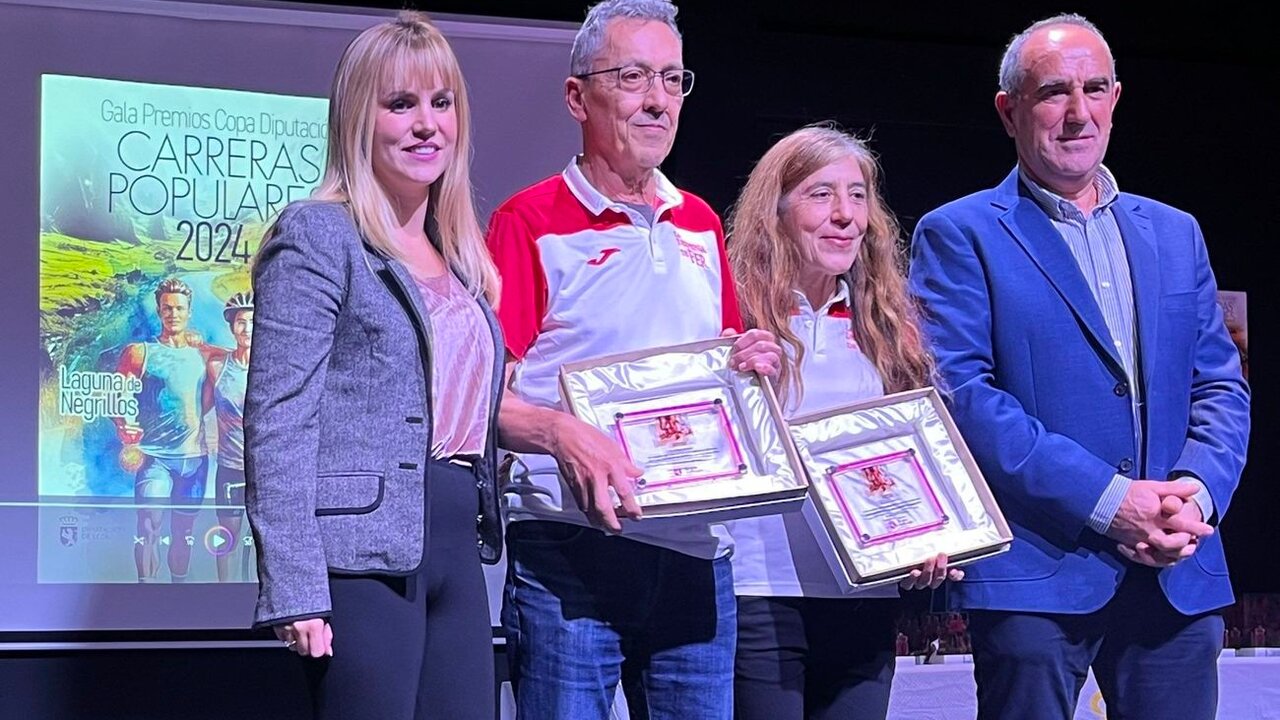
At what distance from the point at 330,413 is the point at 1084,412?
1349 millimetres

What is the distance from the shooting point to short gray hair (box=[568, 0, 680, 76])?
248cm

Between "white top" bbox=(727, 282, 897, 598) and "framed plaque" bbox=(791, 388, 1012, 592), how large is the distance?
0.08 metres

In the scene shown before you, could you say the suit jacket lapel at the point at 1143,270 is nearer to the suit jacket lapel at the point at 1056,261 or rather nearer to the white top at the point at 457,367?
the suit jacket lapel at the point at 1056,261

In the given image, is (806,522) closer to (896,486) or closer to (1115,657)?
(896,486)

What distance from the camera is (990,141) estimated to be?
209 inches

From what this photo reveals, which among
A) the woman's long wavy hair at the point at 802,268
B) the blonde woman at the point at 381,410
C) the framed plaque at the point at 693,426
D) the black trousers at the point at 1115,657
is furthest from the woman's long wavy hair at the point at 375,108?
the black trousers at the point at 1115,657

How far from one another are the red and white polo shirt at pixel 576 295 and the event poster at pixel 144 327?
2.47 m

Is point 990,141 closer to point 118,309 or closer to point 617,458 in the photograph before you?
point 118,309

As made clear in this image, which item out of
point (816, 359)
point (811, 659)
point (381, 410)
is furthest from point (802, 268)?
point (381, 410)

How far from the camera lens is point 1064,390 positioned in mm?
2578

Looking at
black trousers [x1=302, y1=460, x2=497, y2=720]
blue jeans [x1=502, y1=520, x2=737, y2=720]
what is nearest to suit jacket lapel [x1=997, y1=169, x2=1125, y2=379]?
blue jeans [x1=502, y1=520, x2=737, y2=720]

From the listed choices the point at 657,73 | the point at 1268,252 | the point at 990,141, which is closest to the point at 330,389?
the point at 657,73

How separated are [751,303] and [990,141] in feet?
9.60

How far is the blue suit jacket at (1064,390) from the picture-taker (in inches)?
99.6
